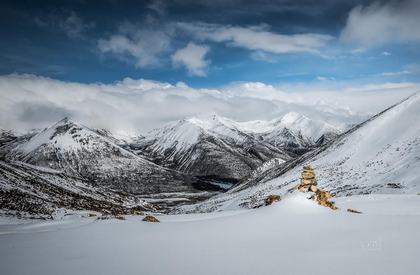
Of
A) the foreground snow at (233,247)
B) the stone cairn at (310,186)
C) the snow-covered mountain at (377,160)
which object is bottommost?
the foreground snow at (233,247)

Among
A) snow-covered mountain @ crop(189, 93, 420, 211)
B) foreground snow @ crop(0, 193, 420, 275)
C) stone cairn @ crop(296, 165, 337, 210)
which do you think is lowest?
foreground snow @ crop(0, 193, 420, 275)

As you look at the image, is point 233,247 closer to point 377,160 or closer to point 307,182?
point 307,182

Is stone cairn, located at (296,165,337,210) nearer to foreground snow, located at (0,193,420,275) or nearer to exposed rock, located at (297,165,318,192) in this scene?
exposed rock, located at (297,165,318,192)

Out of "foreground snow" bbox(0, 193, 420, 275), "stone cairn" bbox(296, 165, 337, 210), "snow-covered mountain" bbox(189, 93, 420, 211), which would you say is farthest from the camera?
"snow-covered mountain" bbox(189, 93, 420, 211)

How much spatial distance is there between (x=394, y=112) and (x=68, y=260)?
131228 mm

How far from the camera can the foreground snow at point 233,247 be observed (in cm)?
972

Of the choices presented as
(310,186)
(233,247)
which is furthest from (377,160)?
(233,247)

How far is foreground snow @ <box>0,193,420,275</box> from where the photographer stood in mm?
9719

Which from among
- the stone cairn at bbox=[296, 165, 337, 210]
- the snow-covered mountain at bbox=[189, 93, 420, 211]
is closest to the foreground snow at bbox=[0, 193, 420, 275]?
the stone cairn at bbox=[296, 165, 337, 210]

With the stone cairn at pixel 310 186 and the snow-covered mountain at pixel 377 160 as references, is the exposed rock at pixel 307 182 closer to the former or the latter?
the stone cairn at pixel 310 186

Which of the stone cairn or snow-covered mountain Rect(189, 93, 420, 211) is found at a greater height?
snow-covered mountain Rect(189, 93, 420, 211)

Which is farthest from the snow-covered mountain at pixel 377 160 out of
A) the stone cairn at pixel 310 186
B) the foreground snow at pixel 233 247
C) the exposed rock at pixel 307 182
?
the foreground snow at pixel 233 247

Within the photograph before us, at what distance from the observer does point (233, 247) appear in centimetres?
1183

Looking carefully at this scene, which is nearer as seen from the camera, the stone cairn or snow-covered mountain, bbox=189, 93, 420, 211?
the stone cairn
